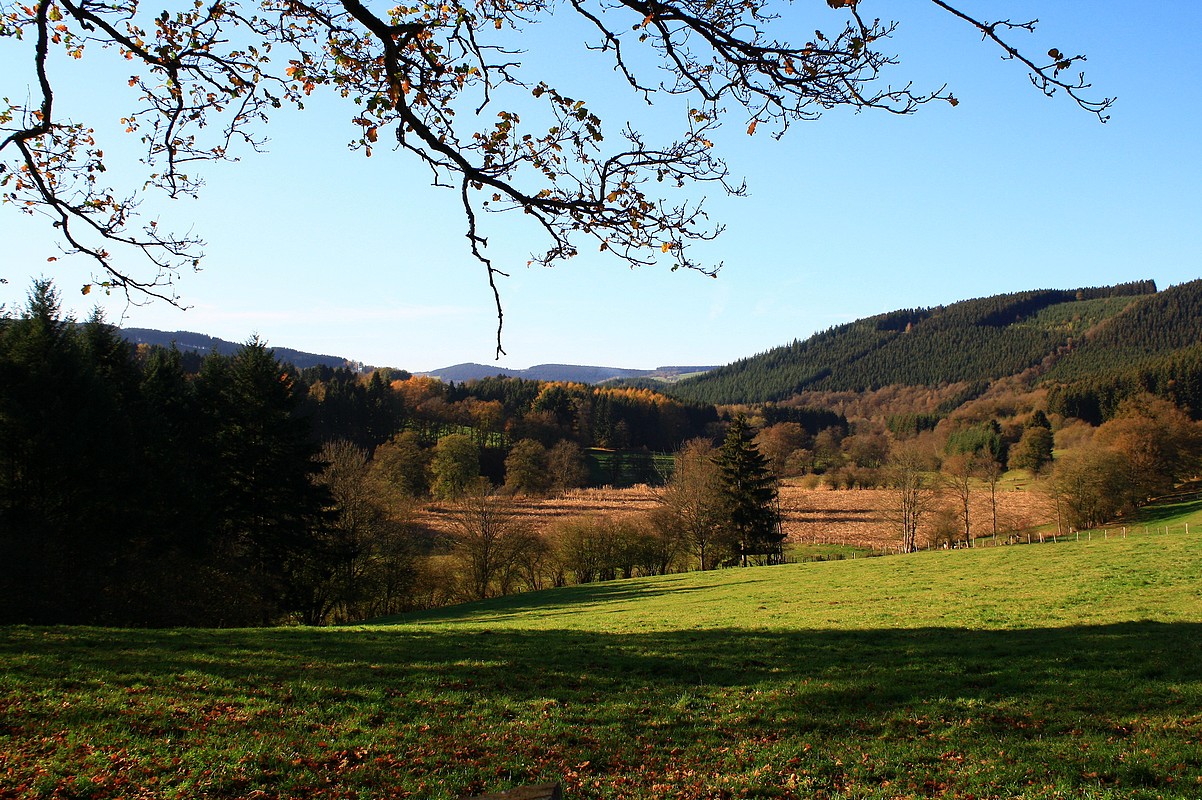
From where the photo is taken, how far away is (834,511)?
2985 inches

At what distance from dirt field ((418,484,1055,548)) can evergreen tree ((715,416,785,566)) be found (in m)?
9.06

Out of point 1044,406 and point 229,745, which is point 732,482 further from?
point 1044,406

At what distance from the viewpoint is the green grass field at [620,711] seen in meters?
6.67

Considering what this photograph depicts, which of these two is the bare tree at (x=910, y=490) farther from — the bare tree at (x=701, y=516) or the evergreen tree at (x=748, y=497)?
the bare tree at (x=701, y=516)

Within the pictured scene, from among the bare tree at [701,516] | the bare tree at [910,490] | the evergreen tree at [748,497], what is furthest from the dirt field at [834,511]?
the evergreen tree at [748,497]

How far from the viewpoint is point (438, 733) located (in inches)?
320

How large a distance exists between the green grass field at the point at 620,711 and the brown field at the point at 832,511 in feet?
133

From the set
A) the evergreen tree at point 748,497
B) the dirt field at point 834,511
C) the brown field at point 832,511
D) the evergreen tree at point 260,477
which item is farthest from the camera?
the dirt field at point 834,511

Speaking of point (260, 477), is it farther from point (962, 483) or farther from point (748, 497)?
point (962, 483)

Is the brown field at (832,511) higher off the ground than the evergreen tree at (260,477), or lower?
lower

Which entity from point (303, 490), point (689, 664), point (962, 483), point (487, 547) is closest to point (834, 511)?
point (962, 483)

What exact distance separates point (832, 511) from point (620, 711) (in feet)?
235

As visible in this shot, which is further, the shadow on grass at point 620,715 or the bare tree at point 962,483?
the bare tree at point 962,483

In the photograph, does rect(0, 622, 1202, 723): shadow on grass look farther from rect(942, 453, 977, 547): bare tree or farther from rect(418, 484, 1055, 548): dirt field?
rect(942, 453, 977, 547): bare tree
